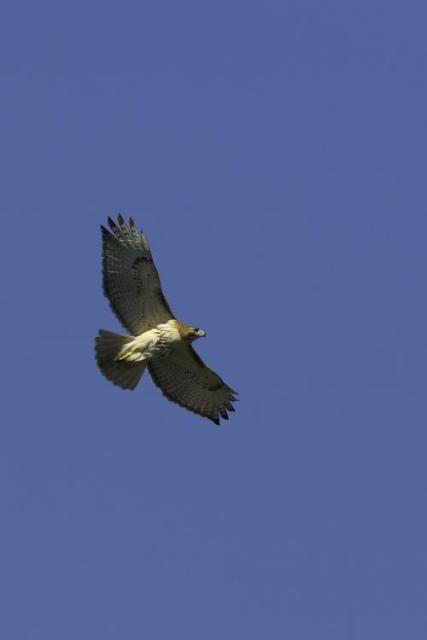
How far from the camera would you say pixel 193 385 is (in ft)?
97.1

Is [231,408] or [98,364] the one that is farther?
[231,408]

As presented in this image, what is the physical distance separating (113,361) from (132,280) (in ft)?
4.56

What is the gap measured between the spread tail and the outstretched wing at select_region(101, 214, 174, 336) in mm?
394

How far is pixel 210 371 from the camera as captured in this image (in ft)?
96.1

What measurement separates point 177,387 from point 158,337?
5.39 feet

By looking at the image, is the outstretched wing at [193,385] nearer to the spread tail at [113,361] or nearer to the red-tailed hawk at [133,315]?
the red-tailed hawk at [133,315]

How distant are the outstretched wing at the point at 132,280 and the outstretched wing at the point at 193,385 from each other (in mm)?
882

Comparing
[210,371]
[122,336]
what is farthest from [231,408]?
[122,336]

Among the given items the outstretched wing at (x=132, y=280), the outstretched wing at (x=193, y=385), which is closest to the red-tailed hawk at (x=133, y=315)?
the outstretched wing at (x=132, y=280)

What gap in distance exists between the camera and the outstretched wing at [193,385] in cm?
2911

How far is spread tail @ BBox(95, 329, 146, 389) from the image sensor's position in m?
27.9

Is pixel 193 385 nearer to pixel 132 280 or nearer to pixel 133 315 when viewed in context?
pixel 133 315

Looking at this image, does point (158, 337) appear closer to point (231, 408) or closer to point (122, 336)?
point (122, 336)

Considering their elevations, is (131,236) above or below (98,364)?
above
